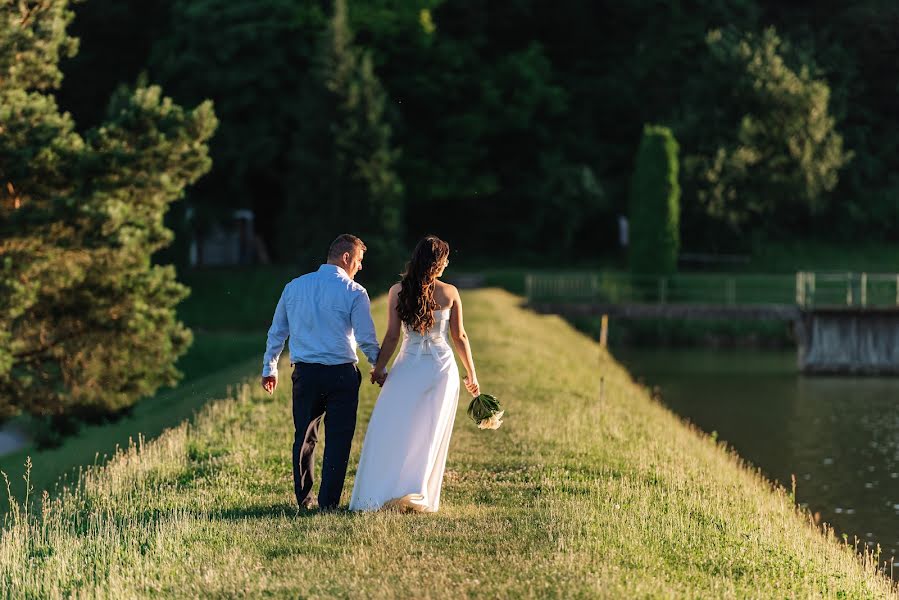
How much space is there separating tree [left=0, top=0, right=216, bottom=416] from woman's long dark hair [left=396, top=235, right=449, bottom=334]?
17.0m

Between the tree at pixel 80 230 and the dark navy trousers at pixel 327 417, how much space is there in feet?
→ 53.7

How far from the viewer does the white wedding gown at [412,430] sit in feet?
35.6

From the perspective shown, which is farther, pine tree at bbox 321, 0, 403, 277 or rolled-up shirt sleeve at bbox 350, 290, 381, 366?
pine tree at bbox 321, 0, 403, 277

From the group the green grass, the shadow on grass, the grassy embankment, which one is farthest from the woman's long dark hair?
the green grass

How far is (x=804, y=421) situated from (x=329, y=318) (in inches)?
804

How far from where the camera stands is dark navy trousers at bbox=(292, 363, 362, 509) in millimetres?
10977

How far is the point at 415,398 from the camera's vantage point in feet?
35.8

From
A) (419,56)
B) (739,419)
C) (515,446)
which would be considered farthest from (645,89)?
(515,446)

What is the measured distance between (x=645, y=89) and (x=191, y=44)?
21.7m

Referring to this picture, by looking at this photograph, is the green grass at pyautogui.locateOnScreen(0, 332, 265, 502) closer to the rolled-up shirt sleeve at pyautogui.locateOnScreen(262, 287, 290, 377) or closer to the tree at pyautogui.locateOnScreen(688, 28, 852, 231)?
the rolled-up shirt sleeve at pyautogui.locateOnScreen(262, 287, 290, 377)

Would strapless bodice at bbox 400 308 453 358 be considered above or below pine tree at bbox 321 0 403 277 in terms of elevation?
below

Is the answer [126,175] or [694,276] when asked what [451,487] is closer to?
[126,175]

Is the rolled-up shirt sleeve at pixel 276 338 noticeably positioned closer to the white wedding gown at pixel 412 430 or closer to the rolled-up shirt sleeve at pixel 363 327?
the rolled-up shirt sleeve at pixel 363 327

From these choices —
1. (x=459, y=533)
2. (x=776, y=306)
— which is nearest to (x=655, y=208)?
(x=776, y=306)
